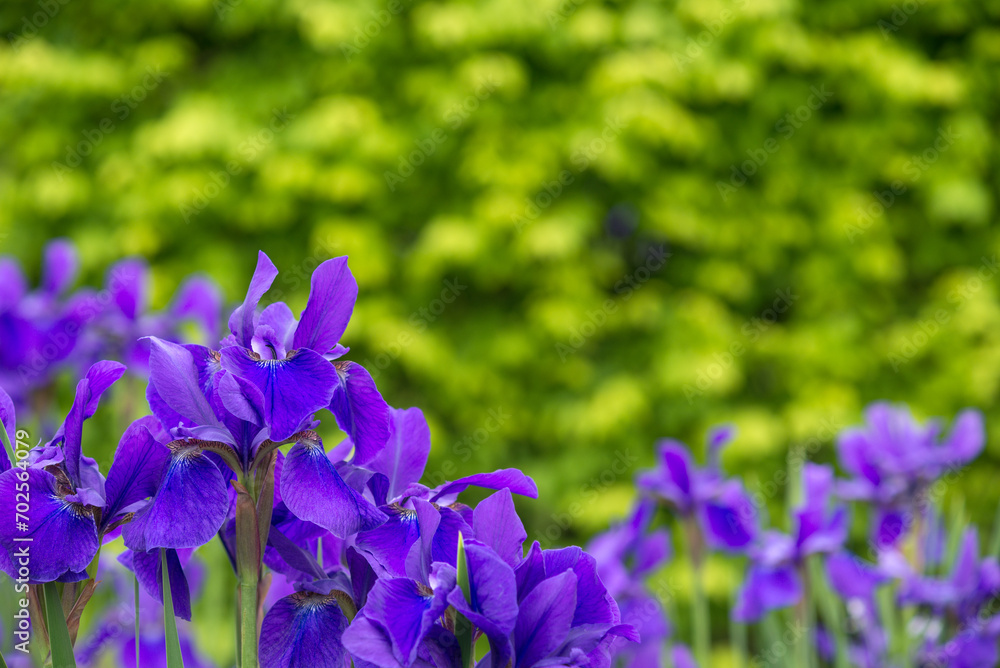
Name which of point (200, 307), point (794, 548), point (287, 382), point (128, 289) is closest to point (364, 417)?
point (287, 382)

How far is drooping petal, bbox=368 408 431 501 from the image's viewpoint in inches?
27.0

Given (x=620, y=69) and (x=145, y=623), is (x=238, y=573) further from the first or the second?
(x=620, y=69)

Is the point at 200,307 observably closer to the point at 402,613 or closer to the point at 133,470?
the point at 133,470

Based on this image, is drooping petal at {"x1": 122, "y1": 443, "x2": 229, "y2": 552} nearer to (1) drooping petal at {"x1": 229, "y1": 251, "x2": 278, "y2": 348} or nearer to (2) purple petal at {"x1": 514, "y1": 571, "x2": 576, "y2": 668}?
(1) drooping petal at {"x1": 229, "y1": 251, "x2": 278, "y2": 348}

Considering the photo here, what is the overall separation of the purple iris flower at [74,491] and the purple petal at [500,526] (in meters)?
0.23

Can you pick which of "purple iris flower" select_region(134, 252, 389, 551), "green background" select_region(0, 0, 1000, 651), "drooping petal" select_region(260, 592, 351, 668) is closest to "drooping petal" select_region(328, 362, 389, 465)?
"purple iris flower" select_region(134, 252, 389, 551)

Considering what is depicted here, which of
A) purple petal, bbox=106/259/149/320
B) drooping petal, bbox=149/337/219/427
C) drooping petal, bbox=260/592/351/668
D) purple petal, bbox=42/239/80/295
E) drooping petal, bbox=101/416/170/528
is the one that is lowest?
purple petal, bbox=106/259/149/320

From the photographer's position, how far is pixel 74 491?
63cm

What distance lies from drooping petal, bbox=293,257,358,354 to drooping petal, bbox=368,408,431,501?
8cm

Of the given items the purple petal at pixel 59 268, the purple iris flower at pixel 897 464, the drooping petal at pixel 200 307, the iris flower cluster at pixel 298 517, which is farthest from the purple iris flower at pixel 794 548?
the purple petal at pixel 59 268

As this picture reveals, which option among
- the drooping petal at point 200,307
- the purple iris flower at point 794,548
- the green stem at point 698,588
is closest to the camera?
the purple iris flower at point 794,548

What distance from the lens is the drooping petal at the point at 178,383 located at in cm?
60

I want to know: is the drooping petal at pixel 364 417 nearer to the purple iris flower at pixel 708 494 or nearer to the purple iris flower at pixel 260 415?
the purple iris flower at pixel 260 415

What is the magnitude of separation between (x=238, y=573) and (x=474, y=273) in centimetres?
350
